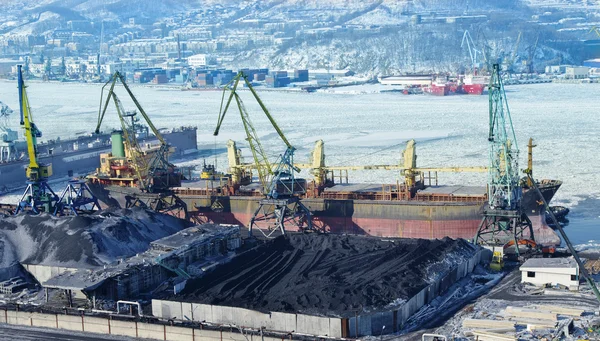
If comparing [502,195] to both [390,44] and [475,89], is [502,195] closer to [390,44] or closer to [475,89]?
[475,89]

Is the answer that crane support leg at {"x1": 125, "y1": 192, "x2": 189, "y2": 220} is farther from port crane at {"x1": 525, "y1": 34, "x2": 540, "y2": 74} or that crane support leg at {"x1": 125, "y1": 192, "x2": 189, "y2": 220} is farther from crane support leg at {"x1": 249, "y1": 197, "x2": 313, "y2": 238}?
port crane at {"x1": 525, "y1": 34, "x2": 540, "y2": 74}

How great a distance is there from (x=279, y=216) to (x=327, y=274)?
307 inches

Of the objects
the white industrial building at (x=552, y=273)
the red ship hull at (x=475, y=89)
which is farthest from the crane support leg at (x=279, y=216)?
the red ship hull at (x=475, y=89)

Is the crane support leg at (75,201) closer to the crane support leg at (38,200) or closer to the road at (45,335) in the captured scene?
the crane support leg at (38,200)

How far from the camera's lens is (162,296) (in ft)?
82.2

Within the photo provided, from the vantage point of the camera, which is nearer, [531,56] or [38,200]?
[38,200]

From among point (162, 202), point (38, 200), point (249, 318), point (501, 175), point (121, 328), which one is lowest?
point (121, 328)

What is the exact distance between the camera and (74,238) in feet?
94.7

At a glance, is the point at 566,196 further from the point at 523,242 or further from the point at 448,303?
the point at 448,303

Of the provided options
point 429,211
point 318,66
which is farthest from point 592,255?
point 318,66

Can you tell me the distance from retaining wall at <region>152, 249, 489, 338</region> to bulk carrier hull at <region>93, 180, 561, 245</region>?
866 centimetres

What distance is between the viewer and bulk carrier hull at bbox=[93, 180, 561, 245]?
32.9 m

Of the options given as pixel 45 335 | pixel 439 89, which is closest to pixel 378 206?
pixel 45 335

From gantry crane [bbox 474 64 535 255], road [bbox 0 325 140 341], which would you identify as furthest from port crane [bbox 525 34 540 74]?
road [bbox 0 325 140 341]
